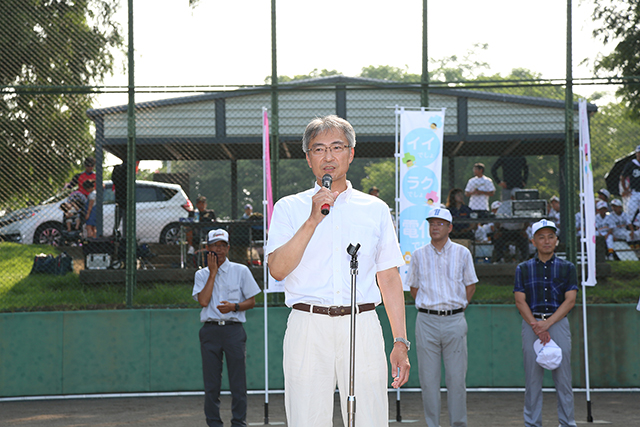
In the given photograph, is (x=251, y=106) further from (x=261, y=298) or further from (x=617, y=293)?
(x=617, y=293)

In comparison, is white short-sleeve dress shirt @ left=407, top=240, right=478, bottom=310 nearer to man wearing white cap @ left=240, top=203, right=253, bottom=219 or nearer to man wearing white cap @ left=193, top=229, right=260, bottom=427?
man wearing white cap @ left=193, top=229, right=260, bottom=427

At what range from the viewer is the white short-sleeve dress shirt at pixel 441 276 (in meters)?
6.22

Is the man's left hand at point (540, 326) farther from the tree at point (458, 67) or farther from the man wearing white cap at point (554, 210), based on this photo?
the man wearing white cap at point (554, 210)

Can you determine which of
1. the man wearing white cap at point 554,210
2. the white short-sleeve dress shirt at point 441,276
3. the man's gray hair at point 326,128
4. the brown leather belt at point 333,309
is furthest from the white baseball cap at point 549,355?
the man wearing white cap at point 554,210

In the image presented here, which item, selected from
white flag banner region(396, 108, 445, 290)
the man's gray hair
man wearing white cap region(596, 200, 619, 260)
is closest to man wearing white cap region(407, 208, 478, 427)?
white flag banner region(396, 108, 445, 290)

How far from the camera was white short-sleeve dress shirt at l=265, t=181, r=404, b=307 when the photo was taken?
3.04m

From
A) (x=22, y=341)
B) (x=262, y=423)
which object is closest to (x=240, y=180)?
(x=22, y=341)

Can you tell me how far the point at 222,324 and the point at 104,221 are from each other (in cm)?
336

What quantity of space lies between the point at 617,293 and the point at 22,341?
773 centimetres

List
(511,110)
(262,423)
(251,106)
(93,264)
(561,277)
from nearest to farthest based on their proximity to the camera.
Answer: (561,277) < (262,423) < (93,264) < (251,106) < (511,110)

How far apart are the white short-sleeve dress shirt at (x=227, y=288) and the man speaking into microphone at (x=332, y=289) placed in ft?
11.8

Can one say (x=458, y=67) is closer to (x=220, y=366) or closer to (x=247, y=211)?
(x=247, y=211)

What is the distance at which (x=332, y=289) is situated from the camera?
304cm

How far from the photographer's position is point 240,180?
37.0 feet
